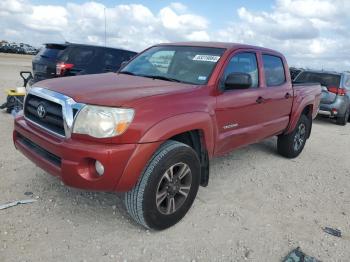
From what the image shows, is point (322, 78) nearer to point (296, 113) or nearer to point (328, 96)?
point (328, 96)

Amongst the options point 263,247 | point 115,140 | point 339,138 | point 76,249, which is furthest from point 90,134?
point 339,138

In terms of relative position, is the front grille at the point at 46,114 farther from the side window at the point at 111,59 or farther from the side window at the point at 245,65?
the side window at the point at 111,59

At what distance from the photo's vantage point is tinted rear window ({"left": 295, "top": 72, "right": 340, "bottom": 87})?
1105 centimetres

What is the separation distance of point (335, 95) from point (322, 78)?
73 centimetres

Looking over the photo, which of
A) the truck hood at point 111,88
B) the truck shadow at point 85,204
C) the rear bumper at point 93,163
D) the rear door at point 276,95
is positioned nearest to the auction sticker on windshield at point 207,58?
the truck hood at point 111,88

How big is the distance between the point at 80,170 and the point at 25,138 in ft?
3.43

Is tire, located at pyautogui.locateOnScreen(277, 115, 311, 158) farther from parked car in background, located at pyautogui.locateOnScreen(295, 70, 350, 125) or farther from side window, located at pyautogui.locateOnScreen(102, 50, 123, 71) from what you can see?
parked car in background, located at pyautogui.locateOnScreen(295, 70, 350, 125)

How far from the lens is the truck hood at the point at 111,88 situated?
3088 mm

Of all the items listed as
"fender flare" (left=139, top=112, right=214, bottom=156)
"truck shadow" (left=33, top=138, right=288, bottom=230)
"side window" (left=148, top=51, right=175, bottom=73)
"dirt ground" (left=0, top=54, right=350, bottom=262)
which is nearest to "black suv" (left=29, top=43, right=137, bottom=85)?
"dirt ground" (left=0, top=54, right=350, bottom=262)

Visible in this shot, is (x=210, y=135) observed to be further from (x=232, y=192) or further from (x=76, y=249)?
(x=76, y=249)

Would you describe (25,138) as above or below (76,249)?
above

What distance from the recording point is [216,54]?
14.0 feet

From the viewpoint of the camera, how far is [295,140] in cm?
629

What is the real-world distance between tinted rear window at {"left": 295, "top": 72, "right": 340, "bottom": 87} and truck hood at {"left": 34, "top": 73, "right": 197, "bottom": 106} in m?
8.36
